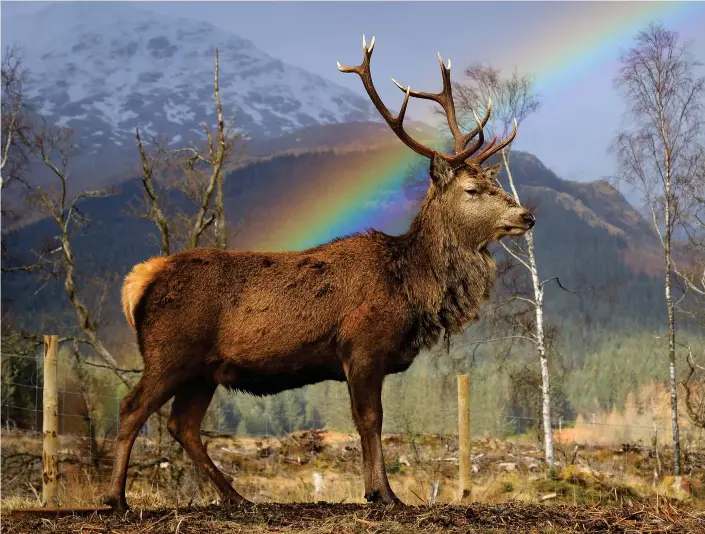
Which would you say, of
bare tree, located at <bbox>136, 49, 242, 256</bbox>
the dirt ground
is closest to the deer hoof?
the dirt ground

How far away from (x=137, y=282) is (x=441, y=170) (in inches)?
120

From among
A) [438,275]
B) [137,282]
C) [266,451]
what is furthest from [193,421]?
[266,451]

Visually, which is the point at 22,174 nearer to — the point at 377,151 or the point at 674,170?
the point at 674,170

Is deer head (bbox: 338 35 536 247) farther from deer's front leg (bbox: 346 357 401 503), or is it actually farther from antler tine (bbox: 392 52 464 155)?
deer's front leg (bbox: 346 357 401 503)

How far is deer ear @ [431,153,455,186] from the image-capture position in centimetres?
780

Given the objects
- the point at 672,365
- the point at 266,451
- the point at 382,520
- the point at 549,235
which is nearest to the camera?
the point at 382,520

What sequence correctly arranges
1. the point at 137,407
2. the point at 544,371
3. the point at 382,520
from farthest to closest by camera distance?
the point at 544,371, the point at 137,407, the point at 382,520

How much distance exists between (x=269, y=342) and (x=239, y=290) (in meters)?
0.58

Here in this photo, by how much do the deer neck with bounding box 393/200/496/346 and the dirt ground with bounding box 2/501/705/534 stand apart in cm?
174

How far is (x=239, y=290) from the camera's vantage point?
24.7ft

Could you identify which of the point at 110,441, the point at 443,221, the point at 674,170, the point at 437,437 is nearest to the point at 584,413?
the point at 437,437

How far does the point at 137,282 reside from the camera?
7539 mm

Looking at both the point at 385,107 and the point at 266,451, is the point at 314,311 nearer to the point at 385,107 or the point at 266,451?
the point at 385,107

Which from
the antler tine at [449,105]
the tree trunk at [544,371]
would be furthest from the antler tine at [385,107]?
the tree trunk at [544,371]
